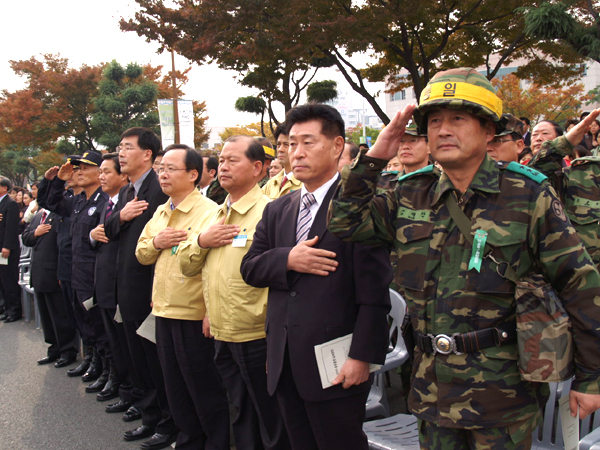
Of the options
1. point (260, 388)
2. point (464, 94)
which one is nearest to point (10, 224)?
point (260, 388)

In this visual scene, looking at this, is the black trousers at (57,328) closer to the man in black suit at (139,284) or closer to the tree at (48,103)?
the man in black suit at (139,284)

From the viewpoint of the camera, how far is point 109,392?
494cm

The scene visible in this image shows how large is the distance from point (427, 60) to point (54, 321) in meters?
10.0

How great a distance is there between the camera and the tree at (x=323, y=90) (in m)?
15.4

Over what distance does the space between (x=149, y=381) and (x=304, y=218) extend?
100 inches

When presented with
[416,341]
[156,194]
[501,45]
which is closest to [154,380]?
[156,194]

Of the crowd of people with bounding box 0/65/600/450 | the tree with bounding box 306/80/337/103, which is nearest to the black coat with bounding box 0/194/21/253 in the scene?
the crowd of people with bounding box 0/65/600/450

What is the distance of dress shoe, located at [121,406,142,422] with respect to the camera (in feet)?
14.4

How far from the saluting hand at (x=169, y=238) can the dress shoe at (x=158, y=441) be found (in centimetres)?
153

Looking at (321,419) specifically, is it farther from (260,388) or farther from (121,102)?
(121,102)

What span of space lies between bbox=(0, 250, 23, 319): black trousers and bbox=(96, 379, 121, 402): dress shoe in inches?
177

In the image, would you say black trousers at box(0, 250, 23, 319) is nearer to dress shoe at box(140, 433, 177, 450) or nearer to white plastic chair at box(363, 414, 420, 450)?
dress shoe at box(140, 433, 177, 450)

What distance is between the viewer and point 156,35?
12828mm

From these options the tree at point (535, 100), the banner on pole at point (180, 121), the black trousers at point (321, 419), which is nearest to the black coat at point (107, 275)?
the black trousers at point (321, 419)
